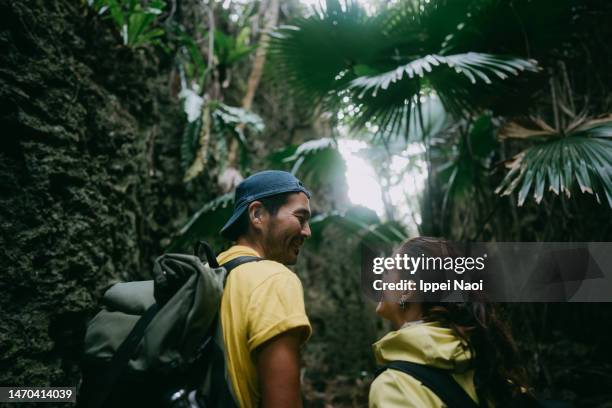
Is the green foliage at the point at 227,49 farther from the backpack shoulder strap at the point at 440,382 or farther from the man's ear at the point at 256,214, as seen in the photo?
the backpack shoulder strap at the point at 440,382

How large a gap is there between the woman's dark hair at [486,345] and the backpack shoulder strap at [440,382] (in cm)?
12

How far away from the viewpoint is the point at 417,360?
54.2 inches

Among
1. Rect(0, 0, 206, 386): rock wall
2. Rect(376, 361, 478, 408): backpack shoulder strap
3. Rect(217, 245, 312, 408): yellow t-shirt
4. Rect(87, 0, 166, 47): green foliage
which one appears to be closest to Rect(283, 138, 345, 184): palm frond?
Rect(0, 0, 206, 386): rock wall

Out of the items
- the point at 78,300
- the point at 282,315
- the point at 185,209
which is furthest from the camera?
the point at 185,209

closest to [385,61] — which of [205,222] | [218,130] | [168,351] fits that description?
[205,222]

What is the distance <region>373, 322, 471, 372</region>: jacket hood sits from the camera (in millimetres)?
1361

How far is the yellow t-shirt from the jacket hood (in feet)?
1.73

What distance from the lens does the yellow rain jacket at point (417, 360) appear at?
129cm

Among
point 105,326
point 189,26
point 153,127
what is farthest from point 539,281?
point 189,26

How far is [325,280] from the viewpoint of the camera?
19.9ft

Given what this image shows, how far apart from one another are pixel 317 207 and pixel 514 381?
5020mm

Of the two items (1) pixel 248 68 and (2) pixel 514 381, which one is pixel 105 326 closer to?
(2) pixel 514 381

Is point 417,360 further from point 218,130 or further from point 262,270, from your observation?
point 218,130

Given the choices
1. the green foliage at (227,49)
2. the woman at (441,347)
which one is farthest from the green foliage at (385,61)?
the green foliage at (227,49)
